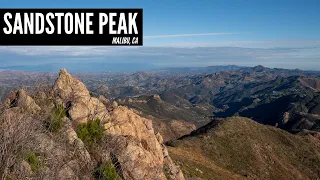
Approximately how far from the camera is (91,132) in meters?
33.3

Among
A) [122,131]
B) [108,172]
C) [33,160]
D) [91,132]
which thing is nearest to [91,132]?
[91,132]

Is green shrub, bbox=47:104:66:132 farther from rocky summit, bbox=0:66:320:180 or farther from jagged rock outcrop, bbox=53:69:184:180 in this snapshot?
jagged rock outcrop, bbox=53:69:184:180

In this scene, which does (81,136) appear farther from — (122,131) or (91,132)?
(122,131)

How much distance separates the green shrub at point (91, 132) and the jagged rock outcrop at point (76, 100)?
0.97 m

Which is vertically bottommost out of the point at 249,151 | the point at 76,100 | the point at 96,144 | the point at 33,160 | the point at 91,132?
the point at 249,151

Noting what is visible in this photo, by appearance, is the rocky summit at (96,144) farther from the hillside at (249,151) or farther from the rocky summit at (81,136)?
the hillside at (249,151)

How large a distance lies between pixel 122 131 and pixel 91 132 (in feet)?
24.4

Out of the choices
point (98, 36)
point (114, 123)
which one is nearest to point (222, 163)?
point (114, 123)

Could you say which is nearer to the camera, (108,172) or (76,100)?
(108,172)

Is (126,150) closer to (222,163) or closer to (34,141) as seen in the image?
(34,141)

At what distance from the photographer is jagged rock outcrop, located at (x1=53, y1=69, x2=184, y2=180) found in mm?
31766

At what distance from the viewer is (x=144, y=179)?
30.6 metres

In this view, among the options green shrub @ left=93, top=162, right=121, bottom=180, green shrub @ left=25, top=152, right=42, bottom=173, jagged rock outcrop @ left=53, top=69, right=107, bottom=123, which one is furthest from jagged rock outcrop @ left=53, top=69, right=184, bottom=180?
green shrub @ left=25, top=152, right=42, bottom=173

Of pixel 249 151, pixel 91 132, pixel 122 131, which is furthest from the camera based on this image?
pixel 249 151
